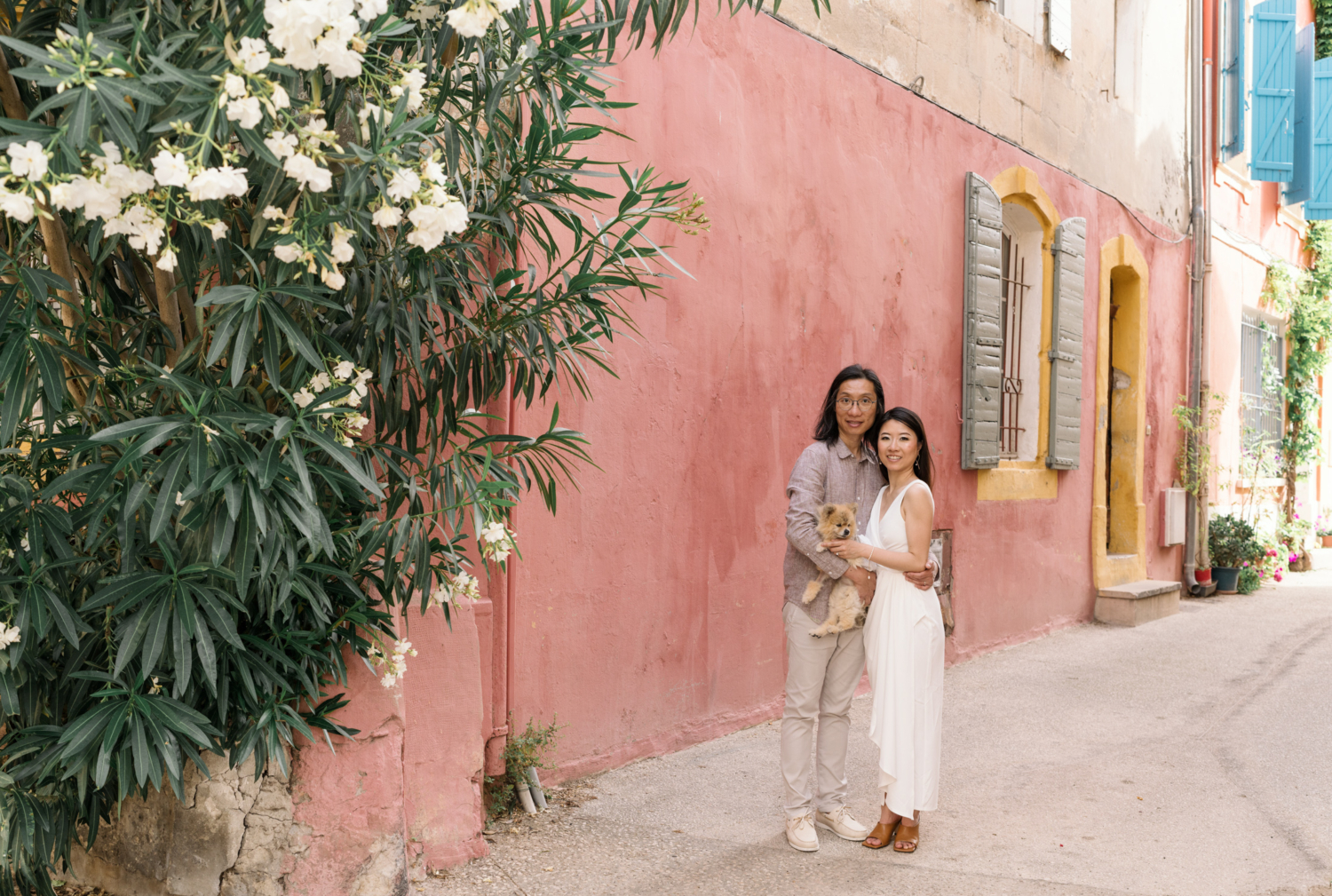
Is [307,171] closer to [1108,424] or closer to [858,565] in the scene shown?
[858,565]

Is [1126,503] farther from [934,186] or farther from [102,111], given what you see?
[102,111]

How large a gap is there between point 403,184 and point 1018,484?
7.14 metres

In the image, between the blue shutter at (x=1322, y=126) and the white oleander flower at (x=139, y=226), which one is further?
the blue shutter at (x=1322, y=126)

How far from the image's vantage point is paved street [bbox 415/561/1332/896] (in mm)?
3725

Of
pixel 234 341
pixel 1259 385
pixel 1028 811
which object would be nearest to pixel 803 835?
pixel 1028 811

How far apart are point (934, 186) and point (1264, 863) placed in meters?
4.79

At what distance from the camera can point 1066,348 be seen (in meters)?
9.09

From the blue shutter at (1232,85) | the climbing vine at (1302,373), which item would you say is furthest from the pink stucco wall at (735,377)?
the climbing vine at (1302,373)

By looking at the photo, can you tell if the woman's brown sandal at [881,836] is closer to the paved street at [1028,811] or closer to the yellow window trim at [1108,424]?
the paved street at [1028,811]

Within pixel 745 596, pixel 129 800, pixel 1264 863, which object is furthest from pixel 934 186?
pixel 129 800

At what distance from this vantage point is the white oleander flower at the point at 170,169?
1915 mm

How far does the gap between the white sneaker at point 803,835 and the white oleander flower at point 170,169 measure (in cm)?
304

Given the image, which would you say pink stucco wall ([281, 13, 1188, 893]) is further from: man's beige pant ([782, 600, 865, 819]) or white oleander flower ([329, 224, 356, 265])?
white oleander flower ([329, 224, 356, 265])

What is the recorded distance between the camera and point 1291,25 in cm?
1284
